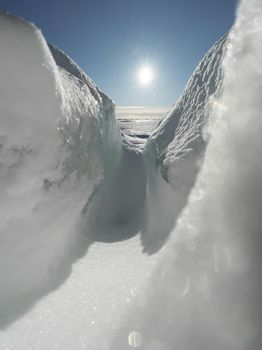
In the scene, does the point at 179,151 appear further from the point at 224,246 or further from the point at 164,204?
the point at 224,246

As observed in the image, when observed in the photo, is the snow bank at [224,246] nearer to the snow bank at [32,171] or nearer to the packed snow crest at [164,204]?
the packed snow crest at [164,204]

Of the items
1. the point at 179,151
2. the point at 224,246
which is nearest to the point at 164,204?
the point at 179,151

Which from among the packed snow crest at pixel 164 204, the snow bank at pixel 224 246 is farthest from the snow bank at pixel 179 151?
the snow bank at pixel 224 246

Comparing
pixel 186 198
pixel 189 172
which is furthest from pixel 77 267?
pixel 189 172

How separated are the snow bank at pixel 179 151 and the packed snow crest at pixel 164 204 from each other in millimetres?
15

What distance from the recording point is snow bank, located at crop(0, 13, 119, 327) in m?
1.62

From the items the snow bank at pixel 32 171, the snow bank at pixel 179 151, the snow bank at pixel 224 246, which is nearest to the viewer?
the snow bank at pixel 224 246

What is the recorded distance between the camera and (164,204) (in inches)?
100

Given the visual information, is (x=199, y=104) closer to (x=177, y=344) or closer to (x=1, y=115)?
(x=1, y=115)

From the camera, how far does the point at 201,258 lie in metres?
1.50

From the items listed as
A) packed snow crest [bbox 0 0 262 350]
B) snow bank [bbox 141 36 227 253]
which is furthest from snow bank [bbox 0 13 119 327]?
snow bank [bbox 141 36 227 253]

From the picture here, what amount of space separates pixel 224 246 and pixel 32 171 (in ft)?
3.68

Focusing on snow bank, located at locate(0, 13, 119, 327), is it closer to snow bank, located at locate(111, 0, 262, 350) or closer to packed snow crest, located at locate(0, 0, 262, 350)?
packed snow crest, located at locate(0, 0, 262, 350)

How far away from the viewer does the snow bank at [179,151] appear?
2.24 metres
